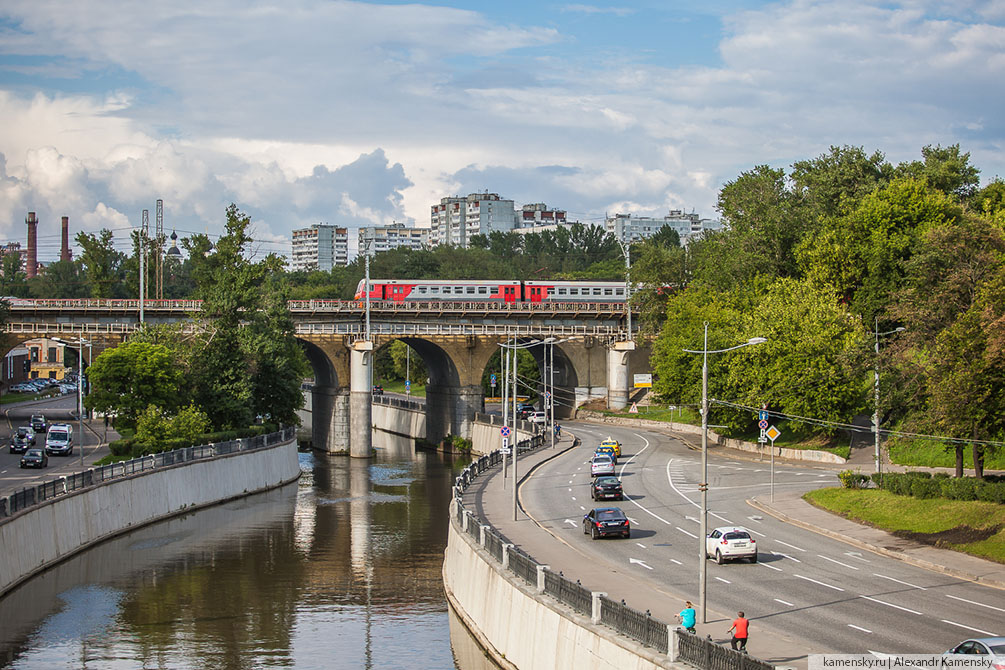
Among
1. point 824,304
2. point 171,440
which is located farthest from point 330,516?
point 824,304

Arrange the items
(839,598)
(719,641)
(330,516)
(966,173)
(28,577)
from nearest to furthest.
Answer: (719,641)
(839,598)
(28,577)
(330,516)
(966,173)

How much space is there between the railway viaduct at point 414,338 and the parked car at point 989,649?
3196 inches

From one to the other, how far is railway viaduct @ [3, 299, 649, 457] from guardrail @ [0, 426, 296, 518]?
21.2m

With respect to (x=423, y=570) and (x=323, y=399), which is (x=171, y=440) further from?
(x=323, y=399)

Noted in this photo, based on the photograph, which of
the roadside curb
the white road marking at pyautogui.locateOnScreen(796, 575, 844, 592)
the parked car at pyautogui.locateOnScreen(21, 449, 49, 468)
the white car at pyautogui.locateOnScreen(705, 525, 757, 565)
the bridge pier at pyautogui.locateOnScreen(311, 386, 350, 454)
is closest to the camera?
the white road marking at pyautogui.locateOnScreen(796, 575, 844, 592)

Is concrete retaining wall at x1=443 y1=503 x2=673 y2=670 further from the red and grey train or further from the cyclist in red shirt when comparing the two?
the red and grey train

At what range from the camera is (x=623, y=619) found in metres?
27.7

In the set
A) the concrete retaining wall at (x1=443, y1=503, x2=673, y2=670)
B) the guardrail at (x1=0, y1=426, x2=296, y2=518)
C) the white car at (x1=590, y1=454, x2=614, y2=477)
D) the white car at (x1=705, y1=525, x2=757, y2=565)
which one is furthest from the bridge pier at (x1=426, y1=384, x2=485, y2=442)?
the white car at (x1=705, y1=525, x2=757, y2=565)

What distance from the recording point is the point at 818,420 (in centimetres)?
7612

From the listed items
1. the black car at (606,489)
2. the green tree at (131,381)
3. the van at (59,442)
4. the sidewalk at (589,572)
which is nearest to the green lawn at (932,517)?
the black car at (606,489)

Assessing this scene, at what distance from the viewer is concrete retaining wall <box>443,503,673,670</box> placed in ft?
90.0

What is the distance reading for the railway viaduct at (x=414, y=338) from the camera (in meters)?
108

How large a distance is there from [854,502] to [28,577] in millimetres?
38179

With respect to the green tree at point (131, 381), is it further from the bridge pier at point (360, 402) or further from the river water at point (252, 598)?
the bridge pier at point (360, 402)
